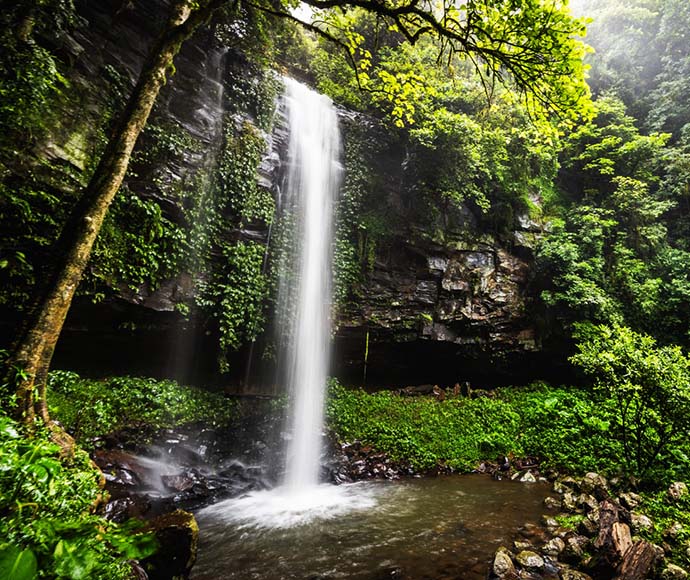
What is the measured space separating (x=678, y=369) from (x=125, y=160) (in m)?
9.55

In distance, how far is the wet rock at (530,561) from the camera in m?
3.84

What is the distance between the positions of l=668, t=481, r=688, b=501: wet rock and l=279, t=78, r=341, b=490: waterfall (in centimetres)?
687

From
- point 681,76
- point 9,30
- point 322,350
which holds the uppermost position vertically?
point 681,76

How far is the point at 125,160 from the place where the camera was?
3.99m

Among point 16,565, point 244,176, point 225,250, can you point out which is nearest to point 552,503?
point 16,565

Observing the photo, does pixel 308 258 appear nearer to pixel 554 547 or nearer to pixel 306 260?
pixel 306 260

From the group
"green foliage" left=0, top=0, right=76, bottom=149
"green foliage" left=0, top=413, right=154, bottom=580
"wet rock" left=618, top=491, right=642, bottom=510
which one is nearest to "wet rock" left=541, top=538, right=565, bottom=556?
"wet rock" left=618, top=491, right=642, bottom=510

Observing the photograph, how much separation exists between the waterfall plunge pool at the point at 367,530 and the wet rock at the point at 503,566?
0.57 ft

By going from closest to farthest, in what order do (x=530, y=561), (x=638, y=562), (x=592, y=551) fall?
(x=638, y=562) → (x=530, y=561) → (x=592, y=551)

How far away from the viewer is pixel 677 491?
5.45 meters

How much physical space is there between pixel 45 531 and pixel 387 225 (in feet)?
33.7

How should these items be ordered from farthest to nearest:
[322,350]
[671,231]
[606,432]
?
[671,231], [322,350], [606,432]

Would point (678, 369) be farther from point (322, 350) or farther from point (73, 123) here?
point (73, 123)

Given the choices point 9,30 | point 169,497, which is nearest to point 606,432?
point 169,497
